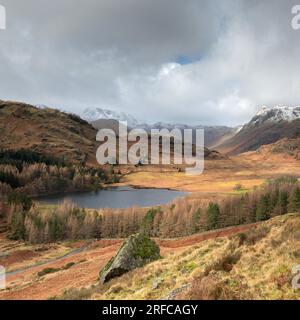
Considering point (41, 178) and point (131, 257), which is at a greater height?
point (131, 257)

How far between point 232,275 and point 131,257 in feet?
46.2

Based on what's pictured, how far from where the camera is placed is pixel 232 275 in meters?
15.5

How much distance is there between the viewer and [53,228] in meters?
83.4

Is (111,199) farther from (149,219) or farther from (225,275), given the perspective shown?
(225,275)

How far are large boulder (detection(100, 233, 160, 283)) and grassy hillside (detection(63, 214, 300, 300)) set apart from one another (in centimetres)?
304

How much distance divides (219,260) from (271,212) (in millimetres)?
71438

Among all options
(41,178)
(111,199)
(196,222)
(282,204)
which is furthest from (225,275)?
(41,178)

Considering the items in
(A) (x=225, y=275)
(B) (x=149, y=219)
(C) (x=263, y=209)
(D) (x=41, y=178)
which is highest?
(A) (x=225, y=275)

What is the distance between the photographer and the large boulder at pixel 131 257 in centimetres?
2648

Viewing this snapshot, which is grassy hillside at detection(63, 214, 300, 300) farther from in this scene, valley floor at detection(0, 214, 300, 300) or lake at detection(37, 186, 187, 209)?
lake at detection(37, 186, 187, 209)

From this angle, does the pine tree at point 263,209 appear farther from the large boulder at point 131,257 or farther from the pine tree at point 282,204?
the large boulder at point 131,257

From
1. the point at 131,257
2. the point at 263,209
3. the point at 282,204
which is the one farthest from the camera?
the point at 282,204
